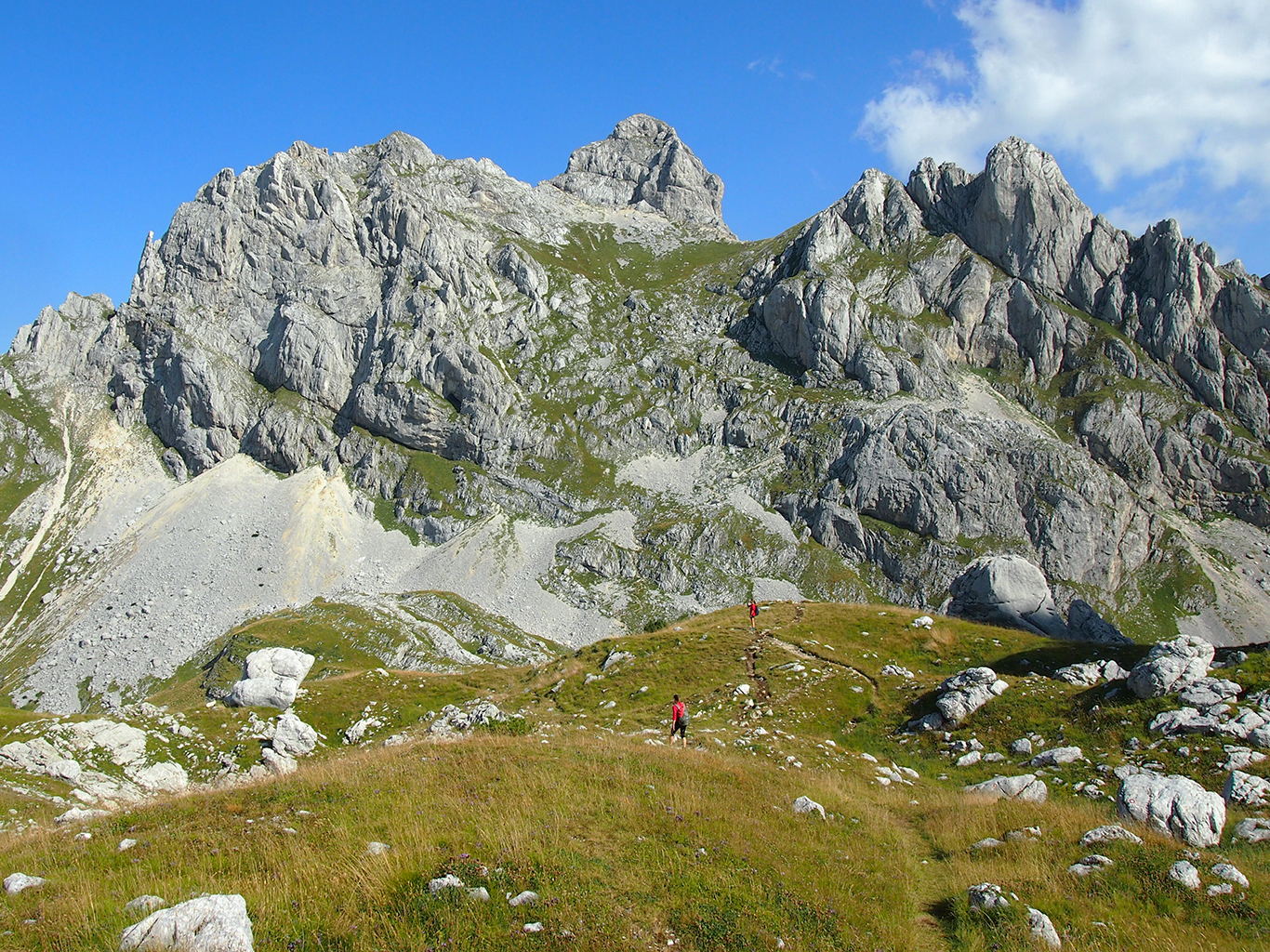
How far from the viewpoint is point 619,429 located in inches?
7131

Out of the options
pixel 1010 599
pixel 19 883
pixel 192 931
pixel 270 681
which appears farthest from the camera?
pixel 1010 599

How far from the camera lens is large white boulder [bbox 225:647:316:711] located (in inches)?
1312

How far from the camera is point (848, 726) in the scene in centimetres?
2841

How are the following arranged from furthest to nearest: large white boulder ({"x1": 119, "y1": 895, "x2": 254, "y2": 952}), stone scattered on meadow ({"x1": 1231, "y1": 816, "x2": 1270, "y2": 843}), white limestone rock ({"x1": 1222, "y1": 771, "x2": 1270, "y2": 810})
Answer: white limestone rock ({"x1": 1222, "y1": 771, "x2": 1270, "y2": 810}) → stone scattered on meadow ({"x1": 1231, "y1": 816, "x2": 1270, "y2": 843}) → large white boulder ({"x1": 119, "y1": 895, "x2": 254, "y2": 952})

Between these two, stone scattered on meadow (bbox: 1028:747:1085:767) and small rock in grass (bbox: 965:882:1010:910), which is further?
stone scattered on meadow (bbox: 1028:747:1085:767)

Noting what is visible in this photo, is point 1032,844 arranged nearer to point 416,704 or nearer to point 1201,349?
point 416,704

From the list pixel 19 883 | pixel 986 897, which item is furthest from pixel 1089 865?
pixel 19 883

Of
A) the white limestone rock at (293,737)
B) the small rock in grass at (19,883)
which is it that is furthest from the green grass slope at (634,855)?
the white limestone rock at (293,737)

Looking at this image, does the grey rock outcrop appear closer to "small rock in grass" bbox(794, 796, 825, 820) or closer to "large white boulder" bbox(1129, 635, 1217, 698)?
"large white boulder" bbox(1129, 635, 1217, 698)

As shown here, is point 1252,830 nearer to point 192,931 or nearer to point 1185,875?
point 1185,875

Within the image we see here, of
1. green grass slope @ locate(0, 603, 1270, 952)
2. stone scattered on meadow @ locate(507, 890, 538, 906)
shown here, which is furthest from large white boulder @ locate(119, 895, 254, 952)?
stone scattered on meadow @ locate(507, 890, 538, 906)

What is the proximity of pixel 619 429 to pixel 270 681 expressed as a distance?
492 feet

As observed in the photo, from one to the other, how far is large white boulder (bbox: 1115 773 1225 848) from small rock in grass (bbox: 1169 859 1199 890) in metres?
2.76

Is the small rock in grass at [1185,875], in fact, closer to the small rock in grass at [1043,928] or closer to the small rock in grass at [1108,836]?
the small rock in grass at [1108,836]
